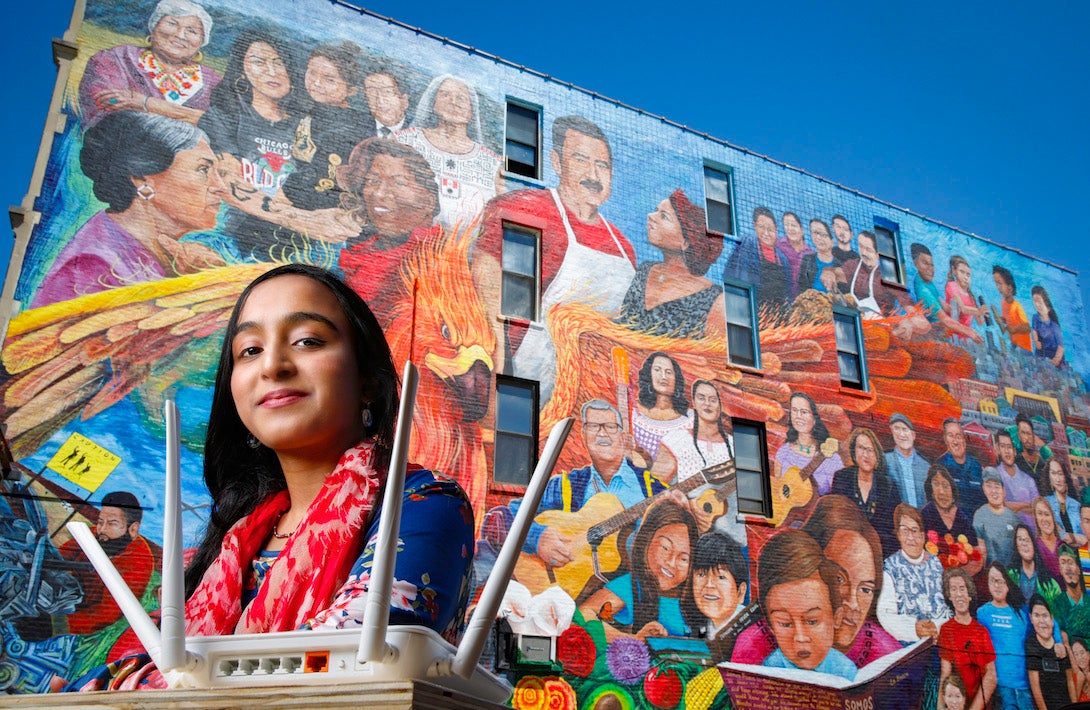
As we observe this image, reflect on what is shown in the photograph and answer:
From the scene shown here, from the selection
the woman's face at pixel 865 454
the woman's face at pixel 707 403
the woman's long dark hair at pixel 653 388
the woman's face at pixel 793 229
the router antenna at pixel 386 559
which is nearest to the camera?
the router antenna at pixel 386 559

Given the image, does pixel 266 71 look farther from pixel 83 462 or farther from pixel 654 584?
pixel 654 584

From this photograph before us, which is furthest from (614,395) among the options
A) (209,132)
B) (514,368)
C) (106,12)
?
(106,12)

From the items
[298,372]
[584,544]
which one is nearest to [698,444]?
[584,544]

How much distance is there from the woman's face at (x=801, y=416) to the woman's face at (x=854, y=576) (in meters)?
1.81

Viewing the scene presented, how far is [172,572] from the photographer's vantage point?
147cm

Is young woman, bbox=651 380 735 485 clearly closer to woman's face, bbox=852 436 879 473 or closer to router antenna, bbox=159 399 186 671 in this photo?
woman's face, bbox=852 436 879 473

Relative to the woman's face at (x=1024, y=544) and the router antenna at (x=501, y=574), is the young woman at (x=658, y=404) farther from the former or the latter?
the router antenna at (x=501, y=574)

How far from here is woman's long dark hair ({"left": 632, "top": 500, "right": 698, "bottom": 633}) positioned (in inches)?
485

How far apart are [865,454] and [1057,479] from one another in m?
5.17

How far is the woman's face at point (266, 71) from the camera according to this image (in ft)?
41.0

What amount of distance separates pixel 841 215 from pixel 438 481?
17048 mm

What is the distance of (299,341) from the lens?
8.24 ft

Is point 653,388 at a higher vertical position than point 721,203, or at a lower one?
lower

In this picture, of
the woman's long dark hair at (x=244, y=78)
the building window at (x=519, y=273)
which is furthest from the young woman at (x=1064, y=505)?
the woman's long dark hair at (x=244, y=78)
